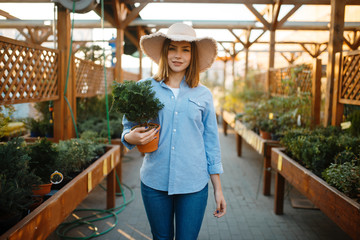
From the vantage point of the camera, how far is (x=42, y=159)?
83.6 inches

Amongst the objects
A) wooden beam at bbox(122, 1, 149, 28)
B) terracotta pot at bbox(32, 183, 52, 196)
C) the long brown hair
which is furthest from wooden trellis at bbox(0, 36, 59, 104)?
wooden beam at bbox(122, 1, 149, 28)

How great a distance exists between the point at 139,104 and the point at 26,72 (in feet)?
6.10

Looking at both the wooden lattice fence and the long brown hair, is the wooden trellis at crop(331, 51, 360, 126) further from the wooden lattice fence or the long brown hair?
the long brown hair

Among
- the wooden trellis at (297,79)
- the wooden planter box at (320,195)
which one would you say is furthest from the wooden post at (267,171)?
the wooden trellis at (297,79)

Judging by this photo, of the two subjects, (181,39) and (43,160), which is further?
(43,160)

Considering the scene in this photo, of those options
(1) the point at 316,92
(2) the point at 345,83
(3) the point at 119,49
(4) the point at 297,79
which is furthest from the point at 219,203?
(3) the point at 119,49

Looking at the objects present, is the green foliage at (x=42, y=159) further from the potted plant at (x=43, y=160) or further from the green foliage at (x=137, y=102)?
the green foliage at (x=137, y=102)

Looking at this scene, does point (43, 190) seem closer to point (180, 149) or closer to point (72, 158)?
point (72, 158)

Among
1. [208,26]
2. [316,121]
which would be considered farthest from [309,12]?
[316,121]

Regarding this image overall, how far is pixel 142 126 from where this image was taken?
1.56 meters

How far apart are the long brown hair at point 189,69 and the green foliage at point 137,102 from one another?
0.47 ft

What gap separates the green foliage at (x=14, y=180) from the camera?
1.44 metres

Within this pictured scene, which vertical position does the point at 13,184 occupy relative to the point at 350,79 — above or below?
below

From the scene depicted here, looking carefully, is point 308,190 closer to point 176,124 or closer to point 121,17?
point 176,124
